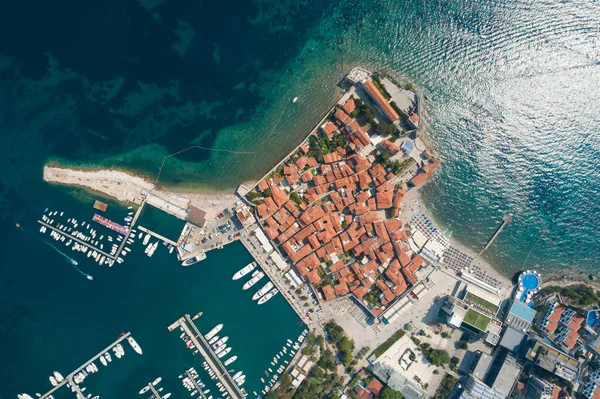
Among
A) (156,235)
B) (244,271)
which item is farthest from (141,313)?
(244,271)

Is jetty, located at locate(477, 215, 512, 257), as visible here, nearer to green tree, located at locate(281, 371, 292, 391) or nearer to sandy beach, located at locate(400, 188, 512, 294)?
sandy beach, located at locate(400, 188, 512, 294)

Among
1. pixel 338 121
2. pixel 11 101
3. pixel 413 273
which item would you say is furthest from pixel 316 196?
pixel 11 101

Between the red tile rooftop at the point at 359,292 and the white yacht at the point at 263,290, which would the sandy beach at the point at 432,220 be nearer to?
the red tile rooftop at the point at 359,292

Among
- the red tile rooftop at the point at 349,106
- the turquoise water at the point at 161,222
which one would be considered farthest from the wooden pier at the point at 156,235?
the red tile rooftop at the point at 349,106

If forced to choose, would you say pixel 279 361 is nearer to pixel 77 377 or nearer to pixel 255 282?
pixel 255 282

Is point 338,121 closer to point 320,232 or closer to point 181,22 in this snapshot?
point 320,232

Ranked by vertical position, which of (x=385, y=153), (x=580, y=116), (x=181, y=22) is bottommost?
(x=181, y=22)
